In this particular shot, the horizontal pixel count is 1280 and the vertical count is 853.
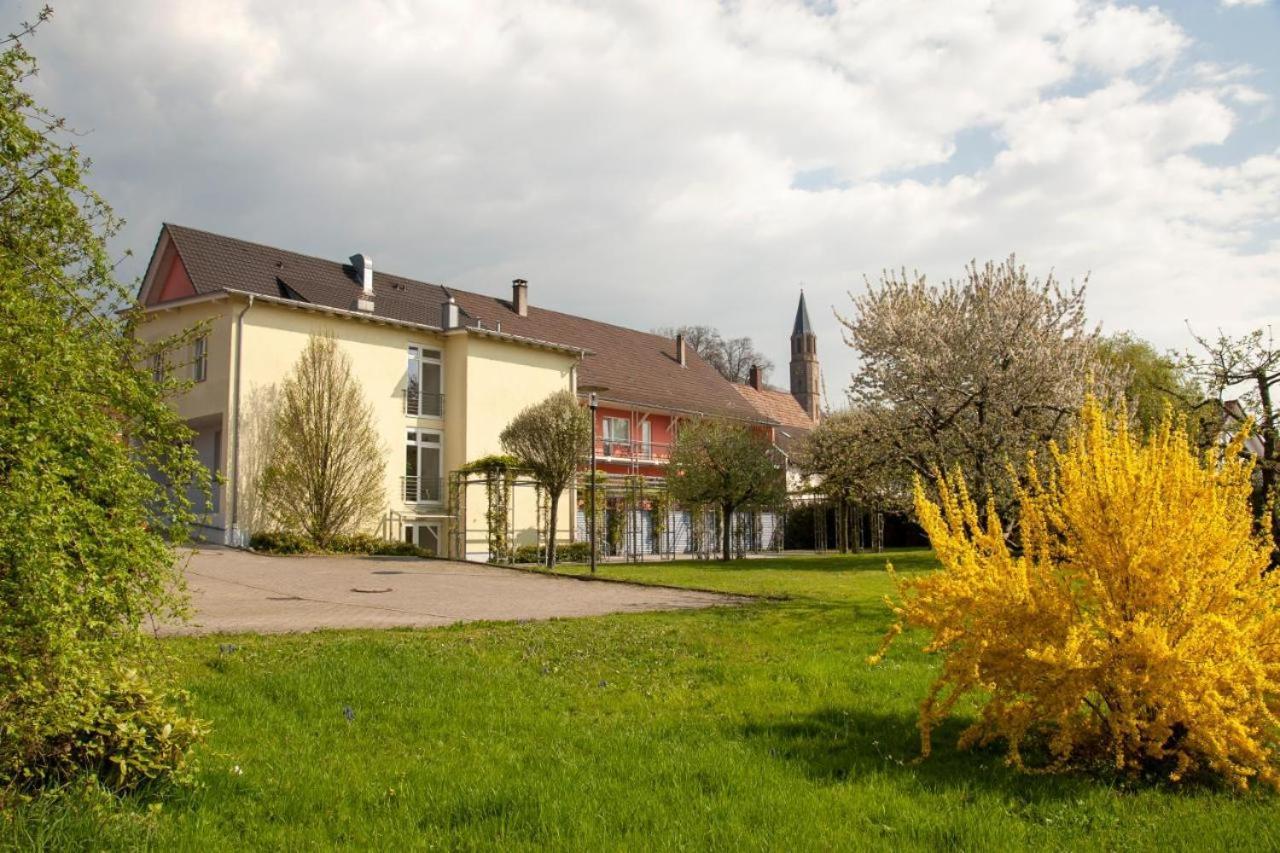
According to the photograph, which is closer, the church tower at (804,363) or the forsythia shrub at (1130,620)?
the forsythia shrub at (1130,620)

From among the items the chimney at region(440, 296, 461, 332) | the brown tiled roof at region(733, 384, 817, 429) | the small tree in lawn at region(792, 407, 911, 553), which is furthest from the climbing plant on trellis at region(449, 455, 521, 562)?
the brown tiled roof at region(733, 384, 817, 429)

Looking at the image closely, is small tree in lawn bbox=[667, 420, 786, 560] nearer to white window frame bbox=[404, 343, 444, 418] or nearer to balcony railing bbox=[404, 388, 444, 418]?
balcony railing bbox=[404, 388, 444, 418]

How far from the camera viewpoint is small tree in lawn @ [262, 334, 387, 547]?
25.5 m

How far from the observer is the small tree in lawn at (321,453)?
25547 millimetres

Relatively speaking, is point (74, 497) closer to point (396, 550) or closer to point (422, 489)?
point (396, 550)

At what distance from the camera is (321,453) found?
25969 mm

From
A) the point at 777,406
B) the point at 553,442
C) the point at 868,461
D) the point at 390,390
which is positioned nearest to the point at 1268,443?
the point at 868,461

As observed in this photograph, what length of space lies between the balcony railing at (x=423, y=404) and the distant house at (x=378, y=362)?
3cm

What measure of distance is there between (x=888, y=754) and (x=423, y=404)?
2602 cm

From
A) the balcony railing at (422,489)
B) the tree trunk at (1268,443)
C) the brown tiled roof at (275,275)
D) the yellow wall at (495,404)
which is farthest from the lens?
the yellow wall at (495,404)

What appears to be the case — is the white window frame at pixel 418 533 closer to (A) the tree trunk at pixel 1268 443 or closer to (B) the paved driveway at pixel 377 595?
(B) the paved driveway at pixel 377 595

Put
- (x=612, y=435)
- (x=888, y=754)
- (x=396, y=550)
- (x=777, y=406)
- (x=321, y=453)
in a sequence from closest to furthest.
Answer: (x=888, y=754)
(x=321, y=453)
(x=396, y=550)
(x=612, y=435)
(x=777, y=406)

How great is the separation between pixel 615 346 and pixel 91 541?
132ft

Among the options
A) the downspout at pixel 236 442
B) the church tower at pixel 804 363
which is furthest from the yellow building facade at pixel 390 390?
the church tower at pixel 804 363
